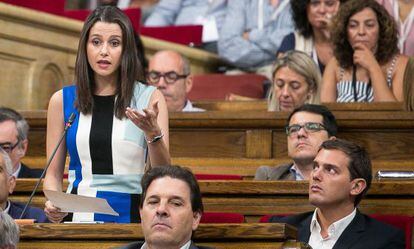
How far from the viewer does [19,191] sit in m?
5.54

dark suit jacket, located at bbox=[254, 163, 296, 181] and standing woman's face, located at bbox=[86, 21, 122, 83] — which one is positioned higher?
standing woman's face, located at bbox=[86, 21, 122, 83]

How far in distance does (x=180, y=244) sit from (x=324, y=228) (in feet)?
2.82

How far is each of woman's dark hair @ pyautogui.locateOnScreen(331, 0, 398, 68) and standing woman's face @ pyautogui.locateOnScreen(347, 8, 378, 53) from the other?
0.8 inches

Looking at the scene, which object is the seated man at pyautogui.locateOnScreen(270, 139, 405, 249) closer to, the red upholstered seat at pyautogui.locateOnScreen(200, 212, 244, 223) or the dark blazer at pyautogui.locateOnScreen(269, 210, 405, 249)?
the dark blazer at pyautogui.locateOnScreen(269, 210, 405, 249)

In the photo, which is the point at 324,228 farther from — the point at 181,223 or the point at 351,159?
the point at 181,223

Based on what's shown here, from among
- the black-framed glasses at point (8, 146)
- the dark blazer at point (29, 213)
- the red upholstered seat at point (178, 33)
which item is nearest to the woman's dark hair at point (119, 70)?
the dark blazer at point (29, 213)

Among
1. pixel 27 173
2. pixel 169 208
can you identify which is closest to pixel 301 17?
pixel 27 173

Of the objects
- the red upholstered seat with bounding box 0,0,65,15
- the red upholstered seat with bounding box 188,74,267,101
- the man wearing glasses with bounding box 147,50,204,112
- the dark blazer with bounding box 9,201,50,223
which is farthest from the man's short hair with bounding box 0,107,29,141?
the red upholstered seat with bounding box 188,74,267,101

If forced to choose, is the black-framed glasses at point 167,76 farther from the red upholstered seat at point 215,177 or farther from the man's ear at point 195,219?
the man's ear at point 195,219

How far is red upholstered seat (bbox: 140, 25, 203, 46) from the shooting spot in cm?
904

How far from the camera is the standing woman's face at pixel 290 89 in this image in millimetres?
6594

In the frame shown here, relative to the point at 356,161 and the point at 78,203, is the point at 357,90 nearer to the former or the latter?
the point at 356,161

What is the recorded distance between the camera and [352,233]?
4.83 meters

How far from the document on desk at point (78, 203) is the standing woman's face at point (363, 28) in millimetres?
Result: 2516
